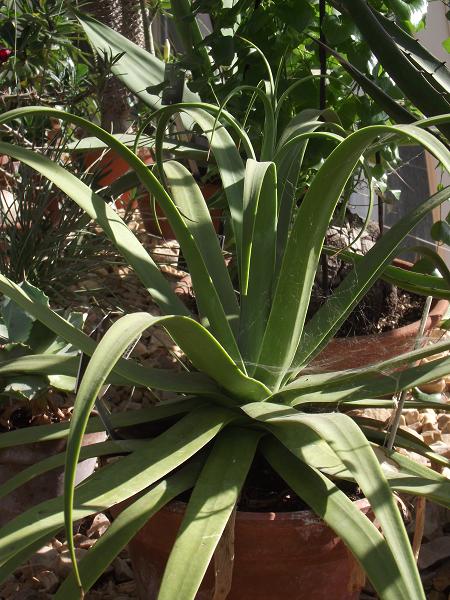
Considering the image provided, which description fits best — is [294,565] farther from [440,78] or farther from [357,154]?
[440,78]

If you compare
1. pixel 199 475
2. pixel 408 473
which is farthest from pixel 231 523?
pixel 408 473

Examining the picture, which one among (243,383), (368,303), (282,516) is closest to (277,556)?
(282,516)

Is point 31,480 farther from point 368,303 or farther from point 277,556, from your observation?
point 368,303

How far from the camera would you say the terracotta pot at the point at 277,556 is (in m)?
0.85

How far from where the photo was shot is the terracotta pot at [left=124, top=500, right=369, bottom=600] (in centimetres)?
85

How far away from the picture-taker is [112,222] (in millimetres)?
977

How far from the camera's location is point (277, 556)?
0.87 meters

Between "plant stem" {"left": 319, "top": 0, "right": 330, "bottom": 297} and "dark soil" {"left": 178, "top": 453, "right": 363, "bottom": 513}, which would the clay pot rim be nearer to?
"dark soil" {"left": 178, "top": 453, "right": 363, "bottom": 513}

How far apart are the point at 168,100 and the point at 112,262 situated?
330mm

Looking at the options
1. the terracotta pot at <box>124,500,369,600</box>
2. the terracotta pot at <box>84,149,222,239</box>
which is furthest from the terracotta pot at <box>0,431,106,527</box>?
the terracotta pot at <box>84,149,222,239</box>

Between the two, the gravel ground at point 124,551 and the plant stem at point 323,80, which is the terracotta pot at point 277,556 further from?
the plant stem at point 323,80

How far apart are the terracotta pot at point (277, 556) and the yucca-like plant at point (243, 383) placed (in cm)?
4

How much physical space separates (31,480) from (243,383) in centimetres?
42

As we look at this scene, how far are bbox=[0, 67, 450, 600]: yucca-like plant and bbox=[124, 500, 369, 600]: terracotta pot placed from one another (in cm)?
4
